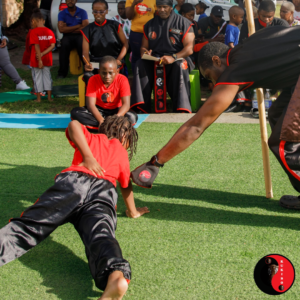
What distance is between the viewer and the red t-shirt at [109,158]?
9.80 ft

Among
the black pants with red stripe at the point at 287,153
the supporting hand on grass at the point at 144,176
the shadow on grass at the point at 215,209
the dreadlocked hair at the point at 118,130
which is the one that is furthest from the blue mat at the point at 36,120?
the black pants with red stripe at the point at 287,153

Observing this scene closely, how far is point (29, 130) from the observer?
633 cm

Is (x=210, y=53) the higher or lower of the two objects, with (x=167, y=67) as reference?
higher

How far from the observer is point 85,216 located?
8.87ft

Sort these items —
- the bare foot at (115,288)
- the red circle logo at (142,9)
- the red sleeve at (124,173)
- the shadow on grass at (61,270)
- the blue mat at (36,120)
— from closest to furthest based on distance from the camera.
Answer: the bare foot at (115,288) < the shadow on grass at (61,270) < the red sleeve at (124,173) < the blue mat at (36,120) < the red circle logo at (142,9)

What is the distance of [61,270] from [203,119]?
1.37 m

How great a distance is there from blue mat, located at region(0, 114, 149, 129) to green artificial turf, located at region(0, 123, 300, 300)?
1385 millimetres

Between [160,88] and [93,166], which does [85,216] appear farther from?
[160,88]

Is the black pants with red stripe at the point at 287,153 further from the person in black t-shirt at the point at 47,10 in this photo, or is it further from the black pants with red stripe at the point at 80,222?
the person in black t-shirt at the point at 47,10

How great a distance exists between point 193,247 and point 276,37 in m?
1.55

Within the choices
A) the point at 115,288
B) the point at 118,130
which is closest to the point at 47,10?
the point at 118,130

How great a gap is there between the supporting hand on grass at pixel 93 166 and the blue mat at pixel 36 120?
11.6 feet

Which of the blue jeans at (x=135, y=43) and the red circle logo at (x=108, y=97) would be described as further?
the blue jeans at (x=135, y=43)

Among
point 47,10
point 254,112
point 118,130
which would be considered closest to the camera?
point 118,130
